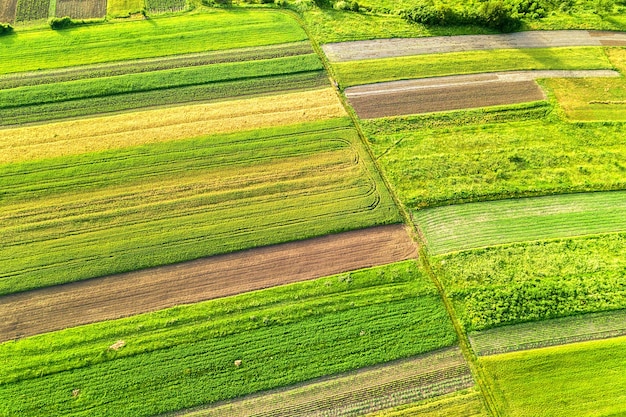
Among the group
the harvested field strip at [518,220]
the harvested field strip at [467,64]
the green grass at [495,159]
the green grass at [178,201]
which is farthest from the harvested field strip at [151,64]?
the harvested field strip at [518,220]

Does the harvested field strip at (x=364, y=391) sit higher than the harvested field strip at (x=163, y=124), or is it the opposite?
the harvested field strip at (x=163, y=124)

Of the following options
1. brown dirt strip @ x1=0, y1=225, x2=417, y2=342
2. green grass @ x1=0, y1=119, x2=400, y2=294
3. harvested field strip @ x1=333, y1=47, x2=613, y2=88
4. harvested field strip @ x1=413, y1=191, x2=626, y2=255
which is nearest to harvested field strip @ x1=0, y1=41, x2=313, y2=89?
harvested field strip @ x1=333, y1=47, x2=613, y2=88

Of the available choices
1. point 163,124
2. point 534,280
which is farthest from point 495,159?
point 163,124

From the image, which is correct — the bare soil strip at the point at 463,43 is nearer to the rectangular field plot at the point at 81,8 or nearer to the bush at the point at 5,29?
the rectangular field plot at the point at 81,8

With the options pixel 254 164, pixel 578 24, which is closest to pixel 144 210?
pixel 254 164

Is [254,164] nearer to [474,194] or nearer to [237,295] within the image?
[237,295]
